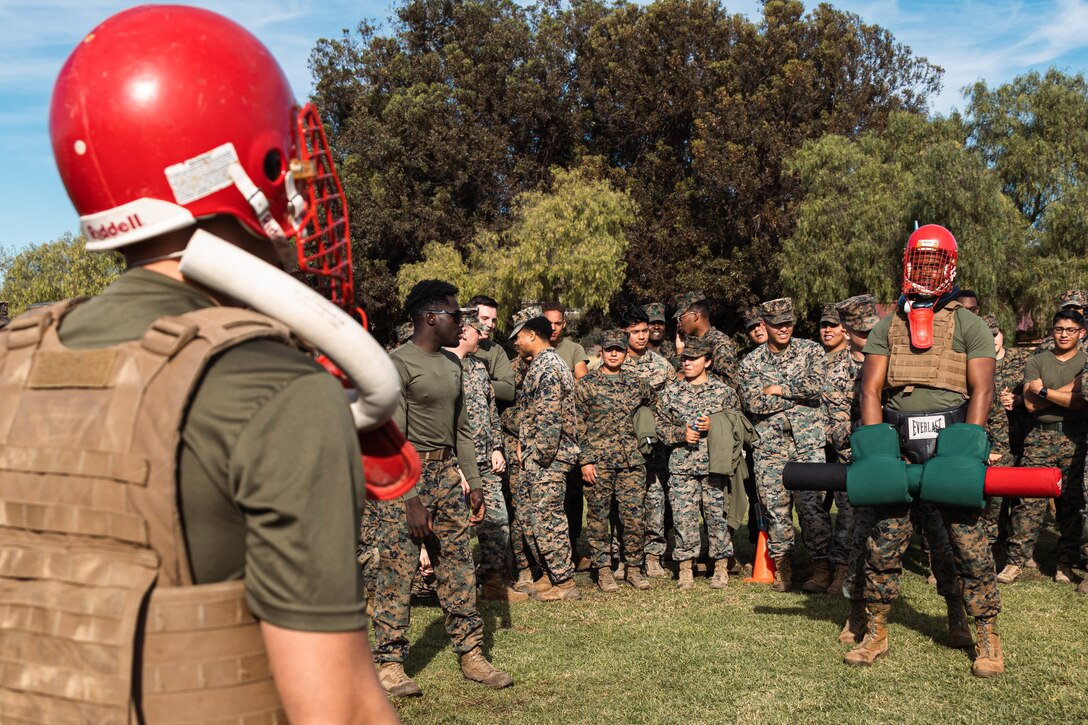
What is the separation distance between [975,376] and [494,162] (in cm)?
3497

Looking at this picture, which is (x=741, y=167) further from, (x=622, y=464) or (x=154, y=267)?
(x=154, y=267)

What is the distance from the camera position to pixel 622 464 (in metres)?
8.84

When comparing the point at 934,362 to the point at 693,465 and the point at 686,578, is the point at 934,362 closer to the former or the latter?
the point at 693,465

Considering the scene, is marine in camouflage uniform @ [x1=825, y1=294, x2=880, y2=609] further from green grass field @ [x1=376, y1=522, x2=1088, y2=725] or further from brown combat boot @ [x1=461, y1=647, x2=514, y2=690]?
brown combat boot @ [x1=461, y1=647, x2=514, y2=690]

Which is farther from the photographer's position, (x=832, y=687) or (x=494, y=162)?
(x=494, y=162)

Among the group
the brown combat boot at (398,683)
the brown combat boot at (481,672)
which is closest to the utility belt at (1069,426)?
the brown combat boot at (481,672)

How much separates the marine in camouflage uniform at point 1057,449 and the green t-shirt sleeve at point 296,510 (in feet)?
27.3

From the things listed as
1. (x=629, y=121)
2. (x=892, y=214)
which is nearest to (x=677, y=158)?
(x=629, y=121)

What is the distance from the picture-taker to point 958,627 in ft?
20.3

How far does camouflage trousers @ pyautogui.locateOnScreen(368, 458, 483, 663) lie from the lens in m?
5.77

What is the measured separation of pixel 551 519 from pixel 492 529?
0.56 meters

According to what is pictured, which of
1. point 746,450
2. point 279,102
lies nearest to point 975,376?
point 746,450

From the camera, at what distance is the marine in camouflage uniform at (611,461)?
8820 millimetres

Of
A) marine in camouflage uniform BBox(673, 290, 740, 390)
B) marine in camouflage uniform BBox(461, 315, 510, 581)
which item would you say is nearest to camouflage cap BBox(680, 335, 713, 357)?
marine in camouflage uniform BBox(673, 290, 740, 390)
